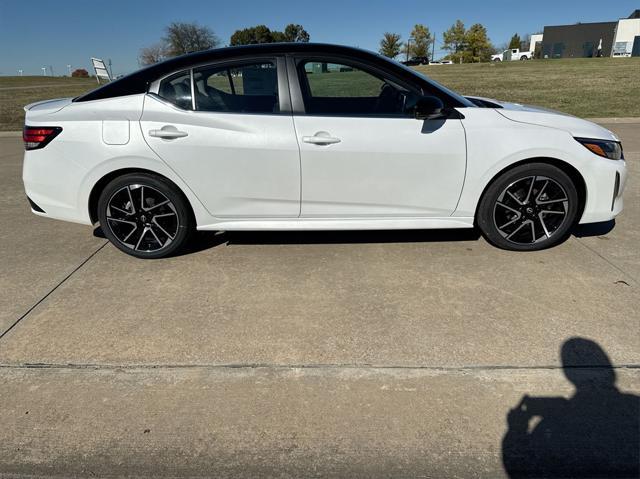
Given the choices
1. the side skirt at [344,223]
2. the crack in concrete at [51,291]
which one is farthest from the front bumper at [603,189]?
the crack in concrete at [51,291]

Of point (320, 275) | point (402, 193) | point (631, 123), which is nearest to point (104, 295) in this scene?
point (320, 275)

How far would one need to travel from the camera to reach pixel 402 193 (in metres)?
3.56

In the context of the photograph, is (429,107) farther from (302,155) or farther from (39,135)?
(39,135)

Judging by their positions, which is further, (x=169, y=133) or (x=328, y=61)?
(x=328, y=61)

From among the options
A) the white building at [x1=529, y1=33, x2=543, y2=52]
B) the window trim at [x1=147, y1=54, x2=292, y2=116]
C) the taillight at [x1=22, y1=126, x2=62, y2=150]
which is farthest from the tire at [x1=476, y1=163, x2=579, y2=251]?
the white building at [x1=529, y1=33, x2=543, y2=52]

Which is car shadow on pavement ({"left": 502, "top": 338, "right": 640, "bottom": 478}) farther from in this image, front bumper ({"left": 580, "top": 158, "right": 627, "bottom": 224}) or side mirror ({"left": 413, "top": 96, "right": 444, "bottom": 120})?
side mirror ({"left": 413, "top": 96, "right": 444, "bottom": 120})

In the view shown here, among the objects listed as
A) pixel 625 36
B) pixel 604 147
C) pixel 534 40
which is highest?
pixel 534 40

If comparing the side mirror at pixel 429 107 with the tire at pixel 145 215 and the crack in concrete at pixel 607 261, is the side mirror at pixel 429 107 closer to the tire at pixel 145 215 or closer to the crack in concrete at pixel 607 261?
the crack in concrete at pixel 607 261

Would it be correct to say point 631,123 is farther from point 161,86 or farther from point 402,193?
point 161,86

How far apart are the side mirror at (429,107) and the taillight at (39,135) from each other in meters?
2.70

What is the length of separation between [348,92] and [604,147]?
2.07 metres

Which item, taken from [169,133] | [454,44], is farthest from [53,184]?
[454,44]

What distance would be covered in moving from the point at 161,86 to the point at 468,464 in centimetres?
319

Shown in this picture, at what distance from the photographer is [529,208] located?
3.69m
